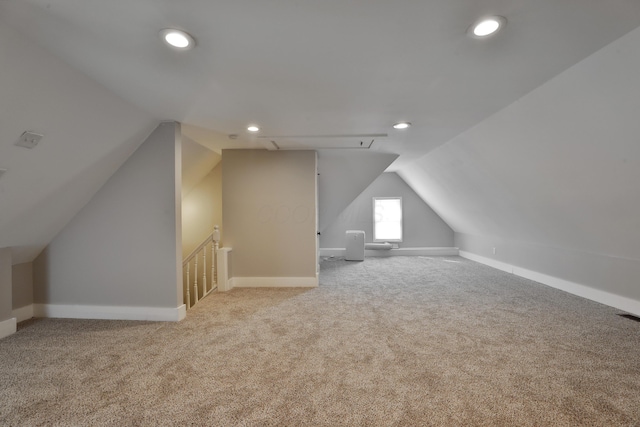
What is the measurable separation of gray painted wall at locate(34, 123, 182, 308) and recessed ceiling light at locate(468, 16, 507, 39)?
2913mm

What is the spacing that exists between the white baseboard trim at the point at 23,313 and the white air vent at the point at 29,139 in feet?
6.76

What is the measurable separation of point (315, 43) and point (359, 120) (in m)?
1.60

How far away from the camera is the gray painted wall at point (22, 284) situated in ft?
10.9

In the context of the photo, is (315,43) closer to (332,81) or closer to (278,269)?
(332,81)

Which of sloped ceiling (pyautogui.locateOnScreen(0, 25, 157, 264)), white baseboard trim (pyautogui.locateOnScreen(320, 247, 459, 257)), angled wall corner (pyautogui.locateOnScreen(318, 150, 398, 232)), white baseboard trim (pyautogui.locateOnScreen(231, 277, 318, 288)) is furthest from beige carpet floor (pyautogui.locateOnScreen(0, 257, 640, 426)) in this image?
white baseboard trim (pyautogui.locateOnScreen(320, 247, 459, 257))

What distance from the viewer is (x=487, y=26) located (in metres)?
1.66

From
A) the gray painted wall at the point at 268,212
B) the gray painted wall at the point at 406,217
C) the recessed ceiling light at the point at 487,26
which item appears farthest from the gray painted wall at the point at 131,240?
the gray painted wall at the point at 406,217

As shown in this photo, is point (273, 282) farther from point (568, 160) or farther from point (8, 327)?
point (568, 160)

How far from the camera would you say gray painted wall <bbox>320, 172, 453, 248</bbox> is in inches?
324

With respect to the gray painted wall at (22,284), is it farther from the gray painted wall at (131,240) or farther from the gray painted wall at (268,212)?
the gray painted wall at (268,212)

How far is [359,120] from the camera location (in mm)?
3379

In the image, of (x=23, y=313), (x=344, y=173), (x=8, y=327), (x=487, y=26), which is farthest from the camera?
(x=344, y=173)

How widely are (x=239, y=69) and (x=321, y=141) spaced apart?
220 centimetres

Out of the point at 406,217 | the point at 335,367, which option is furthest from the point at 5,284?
the point at 406,217
